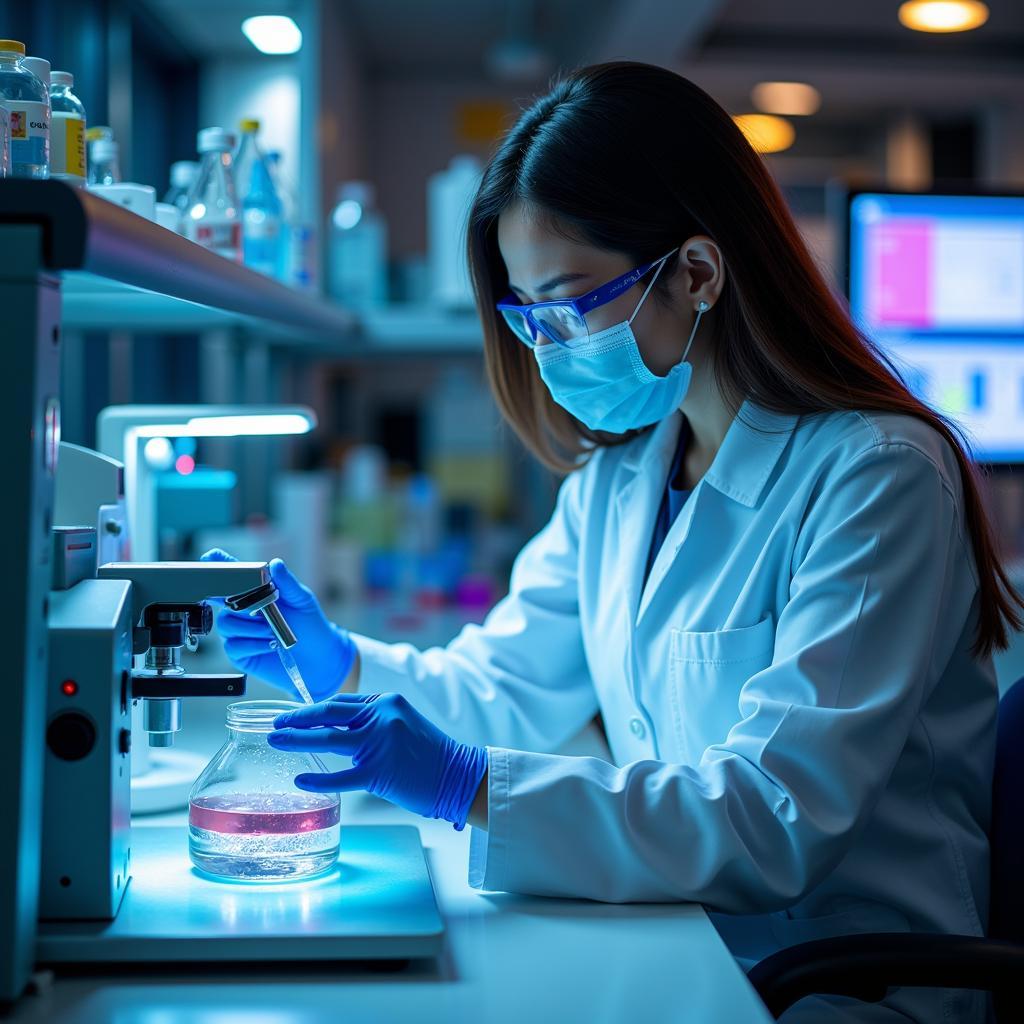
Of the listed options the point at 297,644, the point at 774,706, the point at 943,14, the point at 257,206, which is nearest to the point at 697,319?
the point at 774,706

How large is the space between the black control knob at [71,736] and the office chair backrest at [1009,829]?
0.87 m

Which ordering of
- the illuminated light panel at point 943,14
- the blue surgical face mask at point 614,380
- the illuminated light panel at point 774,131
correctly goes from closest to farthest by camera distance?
the blue surgical face mask at point 614,380 < the illuminated light panel at point 943,14 < the illuminated light panel at point 774,131

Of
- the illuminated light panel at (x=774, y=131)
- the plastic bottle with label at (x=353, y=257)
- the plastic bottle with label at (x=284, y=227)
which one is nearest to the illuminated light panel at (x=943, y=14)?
the illuminated light panel at (x=774, y=131)

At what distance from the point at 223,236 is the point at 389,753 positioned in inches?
30.5

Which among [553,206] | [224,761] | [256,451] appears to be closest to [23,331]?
[224,761]

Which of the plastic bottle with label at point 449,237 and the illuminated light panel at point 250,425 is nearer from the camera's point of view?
the illuminated light panel at point 250,425

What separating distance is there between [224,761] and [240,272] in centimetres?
47

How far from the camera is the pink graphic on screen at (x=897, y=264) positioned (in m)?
2.38

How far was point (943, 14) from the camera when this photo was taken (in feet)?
12.2

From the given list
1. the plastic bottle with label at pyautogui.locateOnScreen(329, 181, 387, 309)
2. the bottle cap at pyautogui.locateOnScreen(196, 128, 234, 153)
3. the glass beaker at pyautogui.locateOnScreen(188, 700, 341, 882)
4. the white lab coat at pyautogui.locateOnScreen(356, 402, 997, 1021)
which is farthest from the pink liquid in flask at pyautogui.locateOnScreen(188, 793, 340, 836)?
the plastic bottle with label at pyautogui.locateOnScreen(329, 181, 387, 309)

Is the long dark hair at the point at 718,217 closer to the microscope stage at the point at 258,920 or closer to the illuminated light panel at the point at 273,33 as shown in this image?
the microscope stage at the point at 258,920

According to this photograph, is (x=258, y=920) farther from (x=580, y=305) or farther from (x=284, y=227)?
(x=284, y=227)

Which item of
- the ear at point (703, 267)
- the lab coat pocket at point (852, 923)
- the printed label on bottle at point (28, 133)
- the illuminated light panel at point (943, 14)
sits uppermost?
the illuminated light panel at point (943, 14)

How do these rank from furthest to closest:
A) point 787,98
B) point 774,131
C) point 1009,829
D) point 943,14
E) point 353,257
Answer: point 774,131 < point 787,98 < point 943,14 < point 353,257 < point 1009,829
